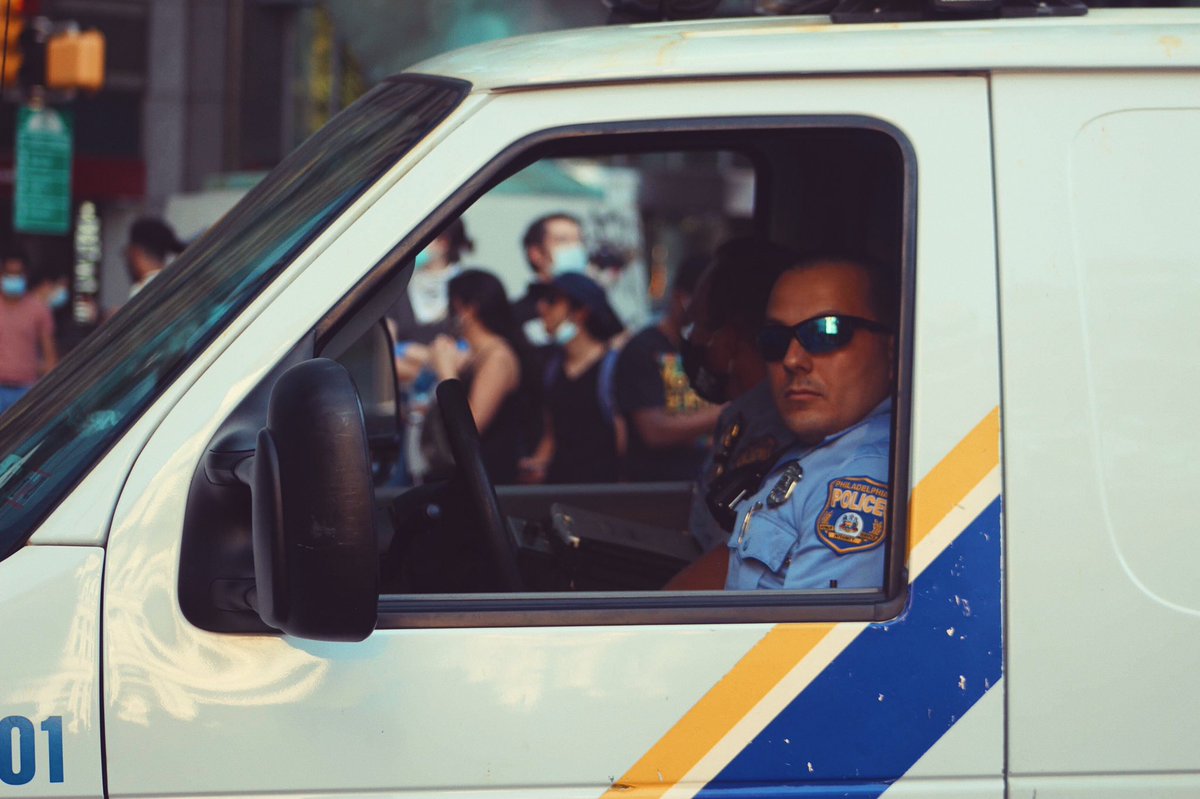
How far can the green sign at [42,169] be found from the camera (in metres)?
8.84

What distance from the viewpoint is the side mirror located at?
1.51 m

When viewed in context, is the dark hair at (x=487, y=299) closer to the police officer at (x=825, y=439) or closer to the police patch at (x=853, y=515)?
the police officer at (x=825, y=439)

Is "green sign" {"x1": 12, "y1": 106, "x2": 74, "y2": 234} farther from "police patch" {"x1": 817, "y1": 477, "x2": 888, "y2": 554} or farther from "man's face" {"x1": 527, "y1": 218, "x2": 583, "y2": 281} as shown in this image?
"police patch" {"x1": 817, "y1": 477, "x2": 888, "y2": 554}

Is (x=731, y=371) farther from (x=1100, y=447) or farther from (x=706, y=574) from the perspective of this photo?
(x=1100, y=447)

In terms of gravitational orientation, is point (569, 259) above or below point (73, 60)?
below

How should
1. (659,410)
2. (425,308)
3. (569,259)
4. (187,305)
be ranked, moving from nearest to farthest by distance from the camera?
(187,305) < (659,410) < (569,259) < (425,308)

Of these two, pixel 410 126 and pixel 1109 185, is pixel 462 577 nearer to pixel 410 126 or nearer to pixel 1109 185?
pixel 410 126

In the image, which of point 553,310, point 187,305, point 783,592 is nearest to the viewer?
point 783,592

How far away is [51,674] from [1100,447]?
131 cm

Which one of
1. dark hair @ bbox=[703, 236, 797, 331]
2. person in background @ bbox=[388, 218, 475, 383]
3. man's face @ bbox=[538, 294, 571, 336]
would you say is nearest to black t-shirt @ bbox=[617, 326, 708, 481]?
man's face @ bbox=[538, 294, 571, 336]

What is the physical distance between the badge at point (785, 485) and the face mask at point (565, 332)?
3889 mm

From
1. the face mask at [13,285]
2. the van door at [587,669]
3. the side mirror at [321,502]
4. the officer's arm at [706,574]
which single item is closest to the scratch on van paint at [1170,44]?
the van door at [587,669]

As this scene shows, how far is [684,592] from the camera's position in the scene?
5.98 feet

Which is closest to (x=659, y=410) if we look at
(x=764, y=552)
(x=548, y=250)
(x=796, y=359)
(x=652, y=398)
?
(x=652, y=398)
